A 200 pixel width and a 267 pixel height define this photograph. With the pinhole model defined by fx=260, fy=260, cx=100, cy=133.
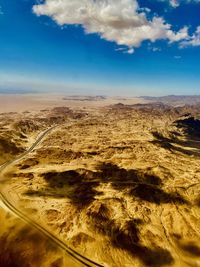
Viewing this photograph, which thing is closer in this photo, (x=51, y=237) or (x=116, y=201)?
(x=51, y=237)

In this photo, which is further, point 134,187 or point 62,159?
point 62,159

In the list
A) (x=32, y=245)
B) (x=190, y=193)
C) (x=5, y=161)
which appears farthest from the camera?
(x=5, y=161)

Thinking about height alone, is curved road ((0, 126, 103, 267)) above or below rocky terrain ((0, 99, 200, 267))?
above

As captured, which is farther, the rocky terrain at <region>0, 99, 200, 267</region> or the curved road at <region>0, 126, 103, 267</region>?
the rocky terrain at <region>0, 99, 200, 267</region>

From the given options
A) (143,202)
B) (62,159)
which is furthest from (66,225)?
(62,159)

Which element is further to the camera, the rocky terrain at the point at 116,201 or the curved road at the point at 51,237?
the rocky terrain at the point at 116,201

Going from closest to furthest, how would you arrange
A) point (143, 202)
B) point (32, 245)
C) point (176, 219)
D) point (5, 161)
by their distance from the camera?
point (32, 245) → point (176, 219) → point (143, 202) → point (5, 161)

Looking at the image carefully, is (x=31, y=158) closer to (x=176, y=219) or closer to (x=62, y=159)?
(x=62, y=159)

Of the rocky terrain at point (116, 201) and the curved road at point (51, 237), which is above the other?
the curved road at point (51, 237)

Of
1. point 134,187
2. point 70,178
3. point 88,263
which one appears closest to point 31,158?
→ point 70,178
